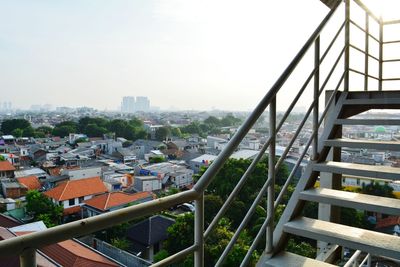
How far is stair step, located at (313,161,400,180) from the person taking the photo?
1669 millimetres

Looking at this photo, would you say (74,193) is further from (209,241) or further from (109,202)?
(209,241)

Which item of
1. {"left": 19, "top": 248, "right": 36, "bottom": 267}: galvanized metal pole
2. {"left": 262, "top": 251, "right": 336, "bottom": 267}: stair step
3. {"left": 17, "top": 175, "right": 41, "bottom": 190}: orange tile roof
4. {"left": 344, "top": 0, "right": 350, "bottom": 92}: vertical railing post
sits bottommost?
{"left": 17, "top": 175, "right": 41, "bottom": 190}: orange tile roof

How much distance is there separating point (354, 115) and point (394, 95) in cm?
34

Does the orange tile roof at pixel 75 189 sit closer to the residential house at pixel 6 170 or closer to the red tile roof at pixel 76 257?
the residential house at pixel 6 170

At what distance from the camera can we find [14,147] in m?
36.6

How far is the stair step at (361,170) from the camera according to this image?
1.67 meters

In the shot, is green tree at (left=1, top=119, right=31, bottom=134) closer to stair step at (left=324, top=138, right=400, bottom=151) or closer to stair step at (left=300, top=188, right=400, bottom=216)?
stair step at (left=324, top=138, right=400, bottom=151)

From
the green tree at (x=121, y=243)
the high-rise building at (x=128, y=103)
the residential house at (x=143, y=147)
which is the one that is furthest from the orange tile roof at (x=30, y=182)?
the high-rise building at (x=128, y=103)

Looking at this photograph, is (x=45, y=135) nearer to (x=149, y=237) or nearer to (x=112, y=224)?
(x=149, y=237)

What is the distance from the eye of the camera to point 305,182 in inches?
70.9

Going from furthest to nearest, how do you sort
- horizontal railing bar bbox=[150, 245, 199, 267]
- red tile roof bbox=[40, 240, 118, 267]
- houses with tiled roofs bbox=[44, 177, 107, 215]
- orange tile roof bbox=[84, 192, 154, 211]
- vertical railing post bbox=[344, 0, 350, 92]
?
1. houses with tiled roofs bbox=[44, 177, 107, 215]
2. orange tile roof bbox=[84, 192, 154, 211]
3. red tile roof bbox=[40, 240, 118, 267]
4. vertical railing post bbox=[344, 0, 350, 92]
5. horizontal railing bar bbox=[150, 245, 199, 267]

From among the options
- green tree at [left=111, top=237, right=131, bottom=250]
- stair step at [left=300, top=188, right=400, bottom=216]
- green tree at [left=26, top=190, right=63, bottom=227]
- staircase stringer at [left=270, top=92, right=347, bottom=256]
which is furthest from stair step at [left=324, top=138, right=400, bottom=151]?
green tree at [left=26, top=190, right=63, bottom=227]

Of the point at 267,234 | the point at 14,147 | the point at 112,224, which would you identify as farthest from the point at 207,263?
the point at 14,147

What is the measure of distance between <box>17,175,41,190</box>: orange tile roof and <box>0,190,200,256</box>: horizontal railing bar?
2463cm
